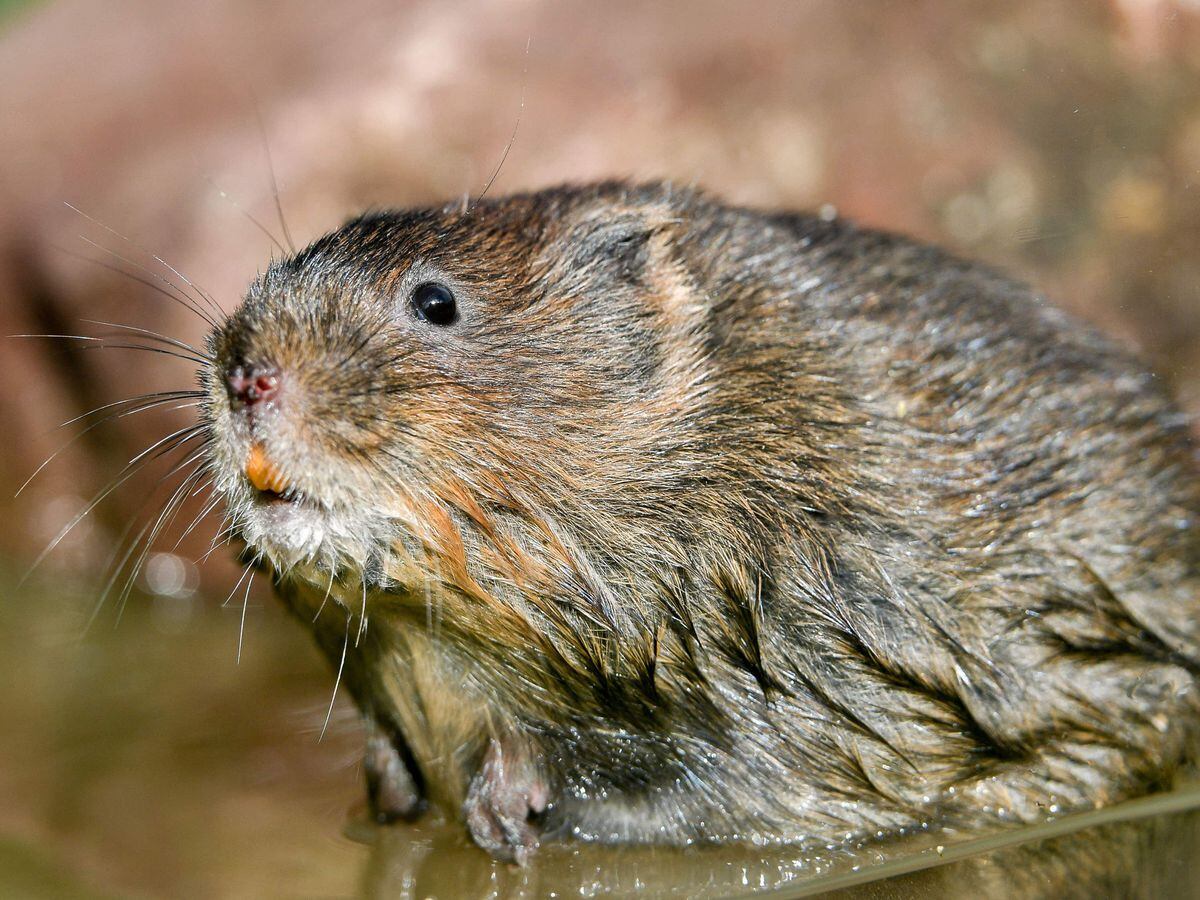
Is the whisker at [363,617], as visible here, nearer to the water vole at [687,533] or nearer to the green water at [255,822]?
the water vole at [687,533]

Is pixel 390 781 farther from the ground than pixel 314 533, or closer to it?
closer to it

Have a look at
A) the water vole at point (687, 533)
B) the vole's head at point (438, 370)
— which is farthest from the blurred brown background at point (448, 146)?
the vole's head at point (438, 370)

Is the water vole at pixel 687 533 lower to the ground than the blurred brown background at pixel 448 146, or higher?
lower

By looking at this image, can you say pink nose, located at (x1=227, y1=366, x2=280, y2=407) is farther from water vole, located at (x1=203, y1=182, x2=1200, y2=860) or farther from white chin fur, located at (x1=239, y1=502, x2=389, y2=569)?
white chin fur, located at (x1=239, y1=502, x2=389, y2=569)

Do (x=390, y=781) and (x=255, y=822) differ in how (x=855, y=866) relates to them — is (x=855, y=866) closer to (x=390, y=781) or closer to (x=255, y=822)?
(x=390, y=781)

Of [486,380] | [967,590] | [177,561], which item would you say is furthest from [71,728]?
[967,590]

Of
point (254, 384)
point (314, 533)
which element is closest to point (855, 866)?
point (314, 533)

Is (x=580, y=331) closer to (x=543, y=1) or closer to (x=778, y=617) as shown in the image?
(x=778, y=617)
